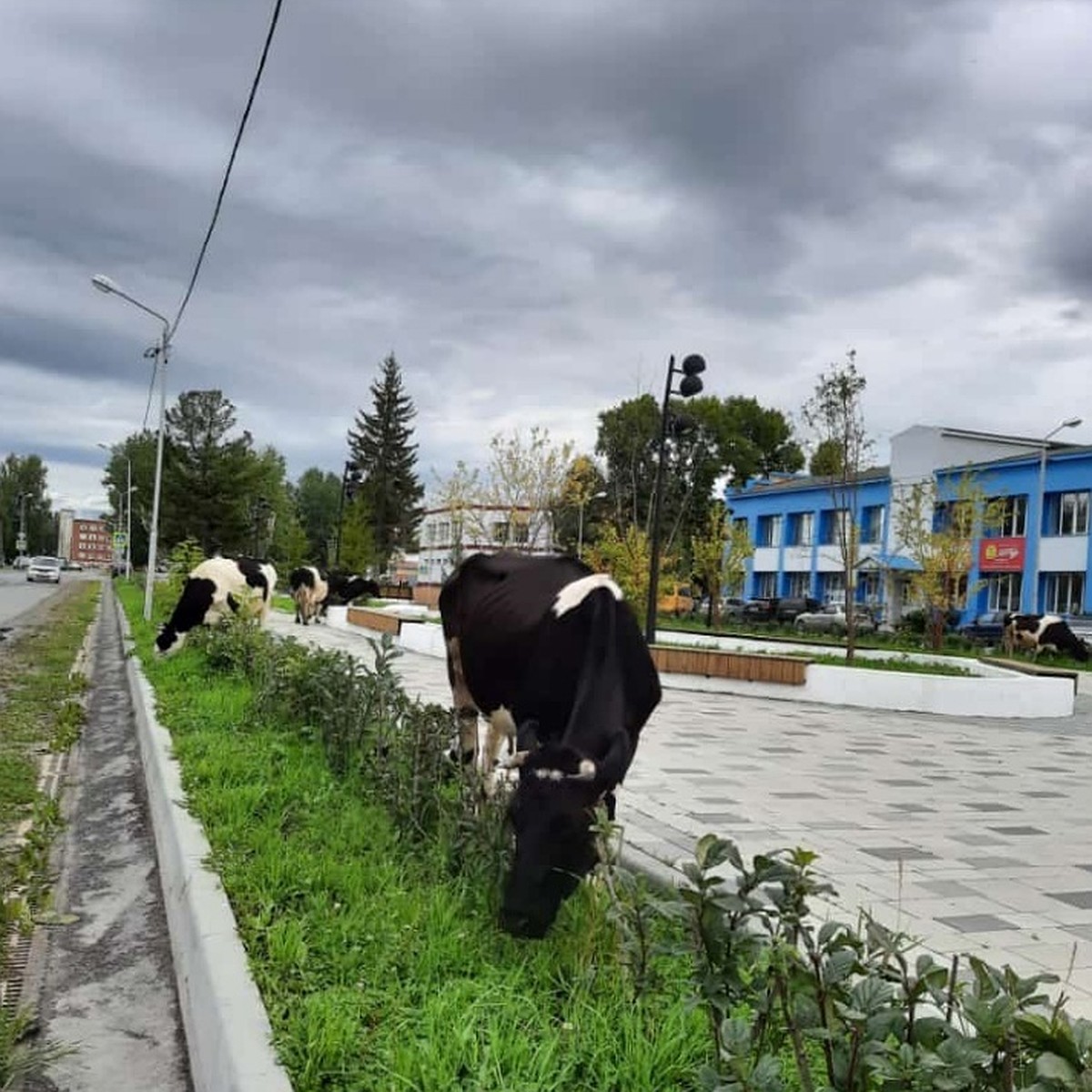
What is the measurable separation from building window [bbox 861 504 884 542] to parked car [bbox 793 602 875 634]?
20.8 feet

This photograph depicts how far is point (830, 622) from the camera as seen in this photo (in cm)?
4134

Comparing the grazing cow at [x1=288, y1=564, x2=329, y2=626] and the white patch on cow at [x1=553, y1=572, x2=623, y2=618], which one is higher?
the white patch on cow at [x1=553, y1=572, x2=623, y2=618]

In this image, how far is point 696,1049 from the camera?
321cm

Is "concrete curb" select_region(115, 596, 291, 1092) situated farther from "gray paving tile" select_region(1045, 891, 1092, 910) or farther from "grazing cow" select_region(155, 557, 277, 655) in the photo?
"grazing cow" select_region(155, 557, 277, 655)

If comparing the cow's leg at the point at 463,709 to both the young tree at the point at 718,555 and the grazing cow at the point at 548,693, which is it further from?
the young tree at the point at 718,555

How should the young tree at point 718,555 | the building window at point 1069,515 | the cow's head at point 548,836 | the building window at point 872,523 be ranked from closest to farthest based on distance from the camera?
the cow's head at point 548,836 → the young tree at point 718,555 → the building window at point 1069,515 → the building window at point 872,523

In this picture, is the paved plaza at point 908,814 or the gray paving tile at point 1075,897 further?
the gray paving tile at point 1075,897

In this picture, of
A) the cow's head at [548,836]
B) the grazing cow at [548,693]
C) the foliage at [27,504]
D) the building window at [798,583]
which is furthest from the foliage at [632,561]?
the foliage at [27,504]

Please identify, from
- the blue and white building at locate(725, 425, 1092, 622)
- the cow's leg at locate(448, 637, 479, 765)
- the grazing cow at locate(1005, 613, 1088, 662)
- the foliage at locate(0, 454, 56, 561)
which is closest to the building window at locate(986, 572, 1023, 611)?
the blue and white building at locate(725, 425, 1092, 622)

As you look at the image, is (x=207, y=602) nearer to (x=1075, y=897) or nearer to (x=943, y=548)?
(x=1075, y=897)

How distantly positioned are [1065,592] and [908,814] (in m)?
37.7

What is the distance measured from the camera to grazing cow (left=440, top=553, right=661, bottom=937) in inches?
146

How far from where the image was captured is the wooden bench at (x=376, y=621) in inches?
930

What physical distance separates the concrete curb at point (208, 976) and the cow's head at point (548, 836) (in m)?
0.97
